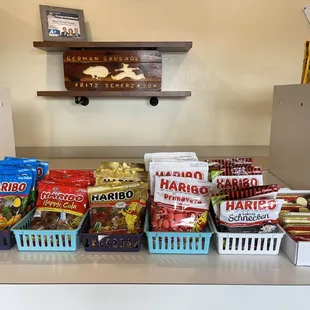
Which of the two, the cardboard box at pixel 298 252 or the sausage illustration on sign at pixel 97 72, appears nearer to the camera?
the cardboard box at pixel 298 252

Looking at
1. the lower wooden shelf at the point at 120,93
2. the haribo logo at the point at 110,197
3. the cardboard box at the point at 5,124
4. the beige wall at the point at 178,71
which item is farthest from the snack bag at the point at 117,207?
the beige wall at the point at 178,71

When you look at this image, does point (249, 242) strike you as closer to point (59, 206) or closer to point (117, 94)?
point (59, 206)

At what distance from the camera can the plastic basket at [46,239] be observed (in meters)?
0.70

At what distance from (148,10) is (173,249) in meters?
1.55

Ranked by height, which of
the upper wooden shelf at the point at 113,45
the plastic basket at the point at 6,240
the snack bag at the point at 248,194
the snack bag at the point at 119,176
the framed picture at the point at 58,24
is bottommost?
the plastic basket at the point at 6,240

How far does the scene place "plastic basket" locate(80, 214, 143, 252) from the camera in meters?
0.71

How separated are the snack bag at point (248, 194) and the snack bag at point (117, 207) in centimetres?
17

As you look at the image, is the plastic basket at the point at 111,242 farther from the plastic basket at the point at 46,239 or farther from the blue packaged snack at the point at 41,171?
the blue packaged snack at the point at 41,171

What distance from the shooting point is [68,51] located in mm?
1781

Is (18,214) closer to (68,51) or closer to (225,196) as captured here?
(225,196)

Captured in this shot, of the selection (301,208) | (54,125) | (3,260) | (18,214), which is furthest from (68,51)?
(301,208)

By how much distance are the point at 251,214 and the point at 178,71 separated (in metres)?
1.39

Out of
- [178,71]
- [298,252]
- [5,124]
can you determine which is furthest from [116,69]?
[298,252]

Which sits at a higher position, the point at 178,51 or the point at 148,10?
the point at 148,10
